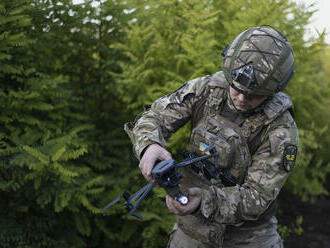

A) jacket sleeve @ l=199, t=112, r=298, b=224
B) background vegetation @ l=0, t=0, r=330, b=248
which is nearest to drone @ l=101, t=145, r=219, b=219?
jacket sleeve @ l=199, t=112, r=298, b=224

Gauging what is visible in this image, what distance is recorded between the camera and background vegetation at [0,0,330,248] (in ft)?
10.5

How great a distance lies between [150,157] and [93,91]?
8.45 ft

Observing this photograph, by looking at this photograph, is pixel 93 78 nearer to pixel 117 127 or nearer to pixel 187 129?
pixel 117 127

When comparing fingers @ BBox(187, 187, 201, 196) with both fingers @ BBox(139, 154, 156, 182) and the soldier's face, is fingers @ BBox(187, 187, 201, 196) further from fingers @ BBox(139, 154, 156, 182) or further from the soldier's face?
the soldier's face

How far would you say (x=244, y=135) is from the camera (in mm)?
1920

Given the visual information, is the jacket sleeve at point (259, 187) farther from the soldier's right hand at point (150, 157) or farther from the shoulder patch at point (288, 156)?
the soldier's right hand at point (150, 157)

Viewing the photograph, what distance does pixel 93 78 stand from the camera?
415cm

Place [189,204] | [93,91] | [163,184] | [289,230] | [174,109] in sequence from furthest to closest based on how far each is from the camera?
[289,230], [93,91], [174,109], [189,204], [163,184]

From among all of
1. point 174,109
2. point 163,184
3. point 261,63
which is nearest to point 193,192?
point 163,184

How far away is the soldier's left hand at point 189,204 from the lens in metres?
1.62

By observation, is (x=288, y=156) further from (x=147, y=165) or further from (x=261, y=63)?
(x=147, y=165)

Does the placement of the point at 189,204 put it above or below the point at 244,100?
below

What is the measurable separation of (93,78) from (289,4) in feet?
8.34

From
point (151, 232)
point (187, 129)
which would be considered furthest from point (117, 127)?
point (151, 232)
